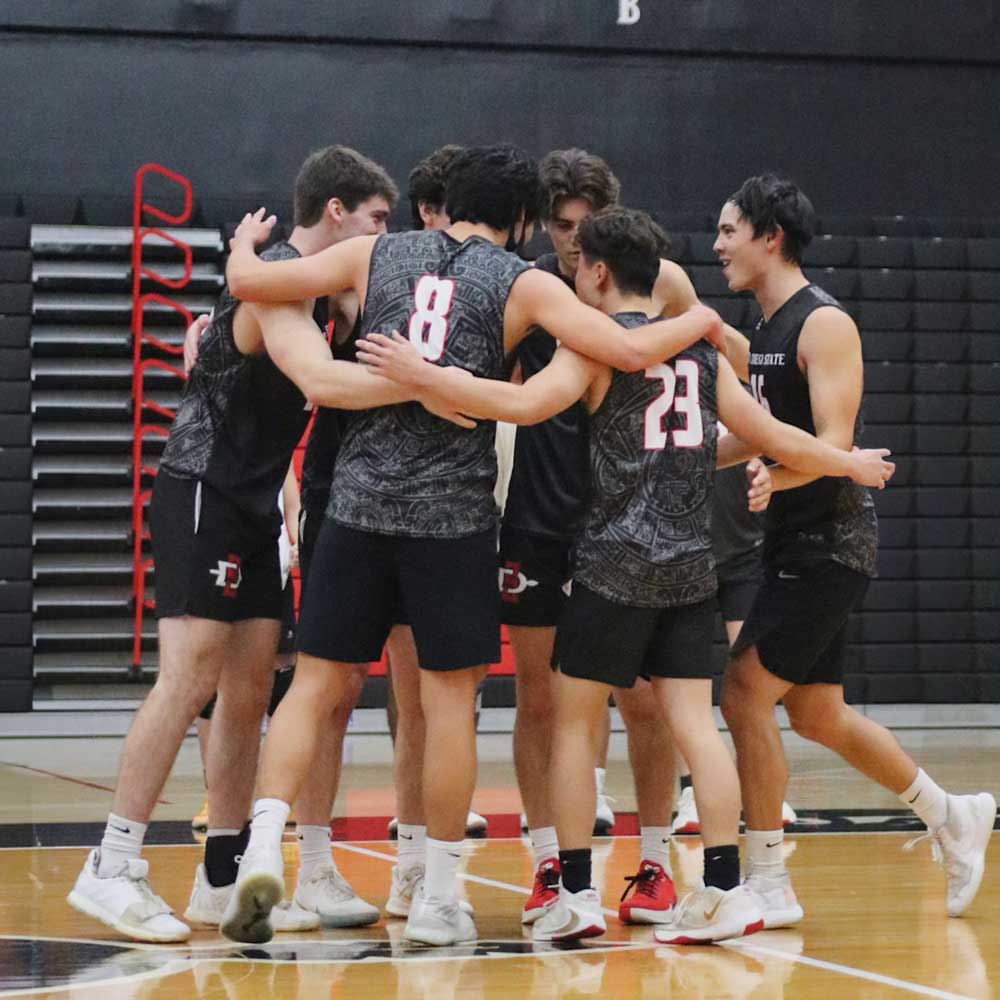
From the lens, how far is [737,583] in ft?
19.1

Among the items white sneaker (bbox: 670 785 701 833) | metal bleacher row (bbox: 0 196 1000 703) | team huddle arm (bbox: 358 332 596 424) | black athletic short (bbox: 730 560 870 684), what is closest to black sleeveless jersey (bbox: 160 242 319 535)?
team huddle arm (bbox: 358 332 596 424)

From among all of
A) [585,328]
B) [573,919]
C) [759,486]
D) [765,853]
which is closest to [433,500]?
[585,328]

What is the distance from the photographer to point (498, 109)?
938cm

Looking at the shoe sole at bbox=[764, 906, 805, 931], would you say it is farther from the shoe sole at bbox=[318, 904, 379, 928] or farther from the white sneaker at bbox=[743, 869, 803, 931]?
the shoe sole at bbox=[318, 904, 379, 928]

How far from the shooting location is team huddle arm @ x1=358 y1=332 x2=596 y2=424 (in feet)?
11.4

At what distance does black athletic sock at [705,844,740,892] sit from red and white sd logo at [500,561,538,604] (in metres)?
0.76

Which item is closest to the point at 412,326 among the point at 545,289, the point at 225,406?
the point at 545,289

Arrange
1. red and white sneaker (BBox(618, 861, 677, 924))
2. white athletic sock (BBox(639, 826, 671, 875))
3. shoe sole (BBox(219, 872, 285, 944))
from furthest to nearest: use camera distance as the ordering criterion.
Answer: white athletic sock (BBox(639, 826, 671, 875)) < red and white sneaker (BBox(618, 861, 677, 924)) < shoe sole (BBox(219, 872, 285, 944))

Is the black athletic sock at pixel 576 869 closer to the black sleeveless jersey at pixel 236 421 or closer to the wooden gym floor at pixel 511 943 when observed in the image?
the wooden gym floor at pixel 511 943

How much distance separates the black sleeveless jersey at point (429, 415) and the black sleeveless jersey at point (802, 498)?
74 centimetres

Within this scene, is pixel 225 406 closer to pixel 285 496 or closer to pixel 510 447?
pixel 510 447

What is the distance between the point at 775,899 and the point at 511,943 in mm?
642

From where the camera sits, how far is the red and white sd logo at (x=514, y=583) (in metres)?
4.08

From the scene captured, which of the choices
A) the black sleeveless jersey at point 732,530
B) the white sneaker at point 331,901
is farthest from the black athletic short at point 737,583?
the white sneaker at point 331,901
